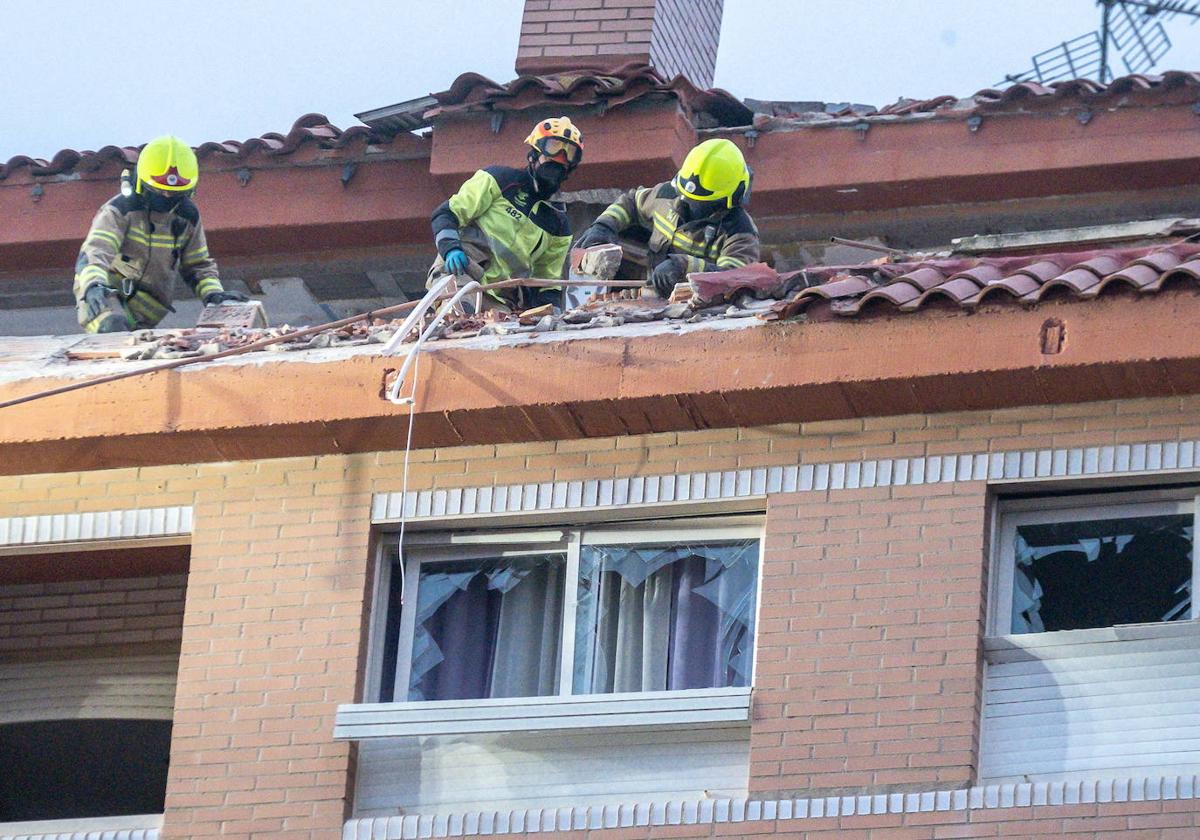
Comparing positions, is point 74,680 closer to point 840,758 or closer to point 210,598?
point 210,598

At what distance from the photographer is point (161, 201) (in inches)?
566

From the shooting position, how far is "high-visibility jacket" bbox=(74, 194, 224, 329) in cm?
1431

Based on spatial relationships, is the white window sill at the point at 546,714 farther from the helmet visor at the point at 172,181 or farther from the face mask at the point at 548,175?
the helmet visor at the point at 172,181

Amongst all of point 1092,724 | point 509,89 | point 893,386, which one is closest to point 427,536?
point 893,386

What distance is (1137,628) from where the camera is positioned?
33.1 feet

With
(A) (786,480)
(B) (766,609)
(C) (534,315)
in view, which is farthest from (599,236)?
(B) (766,609)

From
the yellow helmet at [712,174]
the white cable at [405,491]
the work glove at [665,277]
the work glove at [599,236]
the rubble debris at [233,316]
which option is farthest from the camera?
the work glove at [599,236]

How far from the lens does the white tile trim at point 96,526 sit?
11.6 metres

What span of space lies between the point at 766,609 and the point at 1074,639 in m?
1.30

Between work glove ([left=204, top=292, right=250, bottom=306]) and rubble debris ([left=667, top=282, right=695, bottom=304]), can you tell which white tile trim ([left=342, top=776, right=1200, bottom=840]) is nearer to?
rubble debris ([left=667, top=282, right=695, bottom=304])

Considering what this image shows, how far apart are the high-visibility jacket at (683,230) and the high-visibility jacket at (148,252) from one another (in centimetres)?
250

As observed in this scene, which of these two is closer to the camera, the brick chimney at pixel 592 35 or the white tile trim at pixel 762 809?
the white tile trim at pixel 762 809

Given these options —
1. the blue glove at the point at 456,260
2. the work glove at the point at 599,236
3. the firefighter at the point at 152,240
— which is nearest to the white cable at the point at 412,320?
the blue glove at the point at 456,260

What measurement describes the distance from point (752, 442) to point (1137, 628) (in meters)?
1.90
